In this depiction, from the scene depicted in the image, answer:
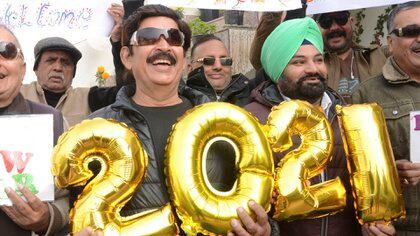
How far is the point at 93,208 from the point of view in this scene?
2379mm

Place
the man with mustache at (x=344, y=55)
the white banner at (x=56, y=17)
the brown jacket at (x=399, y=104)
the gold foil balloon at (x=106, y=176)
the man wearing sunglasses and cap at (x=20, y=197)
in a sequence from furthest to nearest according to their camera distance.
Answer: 1. the man with mustache at (x=344, y=55)
2. the white banner at (x=56, y=17)
3. the brown jacket at (x=399, y=104)
4. the man wearing sunglasses and cap at (x=20, y=197)
5. the gold foil balloon at (x=106, y=176)

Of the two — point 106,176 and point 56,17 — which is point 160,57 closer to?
point 106,176

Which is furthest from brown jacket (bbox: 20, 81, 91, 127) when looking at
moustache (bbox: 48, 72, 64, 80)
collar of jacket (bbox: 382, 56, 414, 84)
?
collar of jacket (bbox: 382, 56, 414, 84)

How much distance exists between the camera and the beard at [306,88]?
3.21m

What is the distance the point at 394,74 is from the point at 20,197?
7.18 ft

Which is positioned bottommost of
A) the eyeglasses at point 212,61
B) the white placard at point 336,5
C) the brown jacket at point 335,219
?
the brown jacket at point 335,219

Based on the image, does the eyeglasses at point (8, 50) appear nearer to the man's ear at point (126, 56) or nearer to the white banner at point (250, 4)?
the man's ear at point (126, 56)

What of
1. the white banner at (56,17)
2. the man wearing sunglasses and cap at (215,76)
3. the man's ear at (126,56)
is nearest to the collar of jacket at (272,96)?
the man's ear at (126,56)

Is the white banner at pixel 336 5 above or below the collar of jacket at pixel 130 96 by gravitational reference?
above

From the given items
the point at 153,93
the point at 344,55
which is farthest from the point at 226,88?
the point at 153,93

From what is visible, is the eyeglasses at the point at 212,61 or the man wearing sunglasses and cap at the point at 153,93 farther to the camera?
the eyeglasses at the point at 212,61

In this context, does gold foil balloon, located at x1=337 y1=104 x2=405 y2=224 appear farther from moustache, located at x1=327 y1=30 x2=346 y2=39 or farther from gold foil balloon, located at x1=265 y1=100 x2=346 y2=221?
moustache, located at x1=327 y1=30 x2=346 y2=39

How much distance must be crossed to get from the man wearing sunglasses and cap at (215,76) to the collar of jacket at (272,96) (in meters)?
1.10

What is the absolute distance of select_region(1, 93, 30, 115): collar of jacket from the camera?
2850mm
